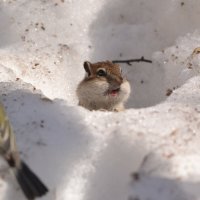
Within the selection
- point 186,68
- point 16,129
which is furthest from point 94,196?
point 186,68

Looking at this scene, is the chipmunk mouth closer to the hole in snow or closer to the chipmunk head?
the chipmunk head

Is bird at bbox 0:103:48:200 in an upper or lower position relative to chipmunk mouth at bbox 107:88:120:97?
upper

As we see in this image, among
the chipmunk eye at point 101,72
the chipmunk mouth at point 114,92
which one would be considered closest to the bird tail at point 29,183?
the chipmunk mouth at point 114,92

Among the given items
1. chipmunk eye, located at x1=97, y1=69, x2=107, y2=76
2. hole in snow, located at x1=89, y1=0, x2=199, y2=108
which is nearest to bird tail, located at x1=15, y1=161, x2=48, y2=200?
chipmunk eye, located at x1=97, y1=69, x2=107, y2=76

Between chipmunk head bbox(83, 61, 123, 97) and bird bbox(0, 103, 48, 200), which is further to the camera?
chipmunk head bbox(83, 61, 123, 97)

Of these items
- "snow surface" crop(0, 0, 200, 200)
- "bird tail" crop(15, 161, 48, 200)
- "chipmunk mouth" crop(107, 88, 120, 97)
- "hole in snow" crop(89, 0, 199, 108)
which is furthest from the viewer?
"hole in snow" crop(89, 0, 199, 108)

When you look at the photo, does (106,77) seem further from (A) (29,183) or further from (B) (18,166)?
(A) (29,183)

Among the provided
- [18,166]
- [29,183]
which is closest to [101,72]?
[18,166]
